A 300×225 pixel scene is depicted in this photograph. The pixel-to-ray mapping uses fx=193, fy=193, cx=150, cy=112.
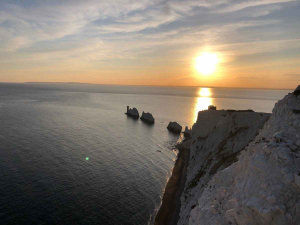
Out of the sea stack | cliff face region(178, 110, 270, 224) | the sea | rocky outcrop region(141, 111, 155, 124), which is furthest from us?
the sea stack

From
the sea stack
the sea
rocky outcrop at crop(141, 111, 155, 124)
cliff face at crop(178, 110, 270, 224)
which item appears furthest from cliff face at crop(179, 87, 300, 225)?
the sea stack

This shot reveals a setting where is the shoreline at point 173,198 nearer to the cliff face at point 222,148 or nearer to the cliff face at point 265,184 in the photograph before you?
the cliff face at point 222,148

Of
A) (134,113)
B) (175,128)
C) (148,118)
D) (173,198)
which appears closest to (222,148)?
(173,198)

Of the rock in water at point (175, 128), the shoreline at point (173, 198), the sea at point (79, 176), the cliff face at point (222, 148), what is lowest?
the shoreline at point (173, 198)

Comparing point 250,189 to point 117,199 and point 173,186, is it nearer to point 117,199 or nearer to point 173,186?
point 117,199

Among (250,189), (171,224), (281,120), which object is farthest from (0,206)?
(281,120)

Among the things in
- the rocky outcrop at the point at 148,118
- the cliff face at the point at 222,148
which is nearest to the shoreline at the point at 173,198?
the cliff face at the point at 222,148

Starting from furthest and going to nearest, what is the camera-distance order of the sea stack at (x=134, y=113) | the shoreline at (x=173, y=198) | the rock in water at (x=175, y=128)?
the sea stack at (x=134, y=113) < the rock in water at (x=175, y=128) < the shoreline at (x=173, y=198)

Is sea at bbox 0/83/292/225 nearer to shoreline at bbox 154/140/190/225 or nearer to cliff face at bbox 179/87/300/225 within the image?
shoreline at bbox 154/140/190/225
